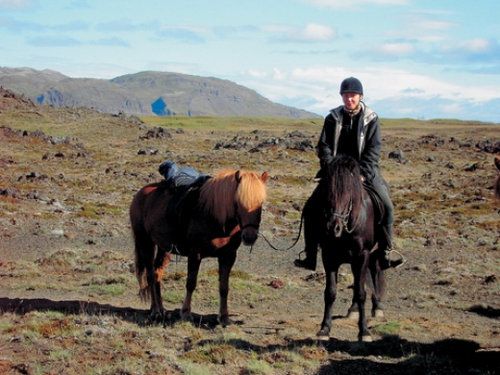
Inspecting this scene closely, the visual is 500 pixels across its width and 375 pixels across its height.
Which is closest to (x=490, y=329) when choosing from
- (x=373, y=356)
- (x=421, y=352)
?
(x=421, y=352)

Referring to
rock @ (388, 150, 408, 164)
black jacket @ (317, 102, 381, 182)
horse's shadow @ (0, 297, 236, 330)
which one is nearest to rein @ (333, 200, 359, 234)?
black jacket @ (317, 102, 381, 182)

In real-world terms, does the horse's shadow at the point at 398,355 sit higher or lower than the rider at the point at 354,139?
lower

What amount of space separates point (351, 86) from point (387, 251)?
2.79 meters

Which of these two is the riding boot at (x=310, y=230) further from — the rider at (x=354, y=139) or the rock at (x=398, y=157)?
the rock at (x=398, y=157)

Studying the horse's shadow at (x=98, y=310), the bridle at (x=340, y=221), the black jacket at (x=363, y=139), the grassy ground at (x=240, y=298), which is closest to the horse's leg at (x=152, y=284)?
the horse's shadow at (x=98, y=310)

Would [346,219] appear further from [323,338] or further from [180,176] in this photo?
[180,176]

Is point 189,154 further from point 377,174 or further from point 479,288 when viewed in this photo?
point 377,174

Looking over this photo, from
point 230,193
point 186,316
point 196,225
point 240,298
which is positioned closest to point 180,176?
point 196,225

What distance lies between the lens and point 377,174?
35.1 ft

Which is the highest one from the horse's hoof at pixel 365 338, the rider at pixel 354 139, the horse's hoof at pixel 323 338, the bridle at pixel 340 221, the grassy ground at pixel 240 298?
the rider at pixel 354 139

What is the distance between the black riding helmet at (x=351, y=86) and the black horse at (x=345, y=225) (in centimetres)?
107

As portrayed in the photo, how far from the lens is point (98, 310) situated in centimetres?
1269

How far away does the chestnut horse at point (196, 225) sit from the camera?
10.6 meters

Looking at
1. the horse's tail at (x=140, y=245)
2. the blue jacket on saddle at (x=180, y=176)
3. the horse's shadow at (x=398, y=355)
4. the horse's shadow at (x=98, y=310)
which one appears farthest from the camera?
the horse's tail at (x=140, y=245)
